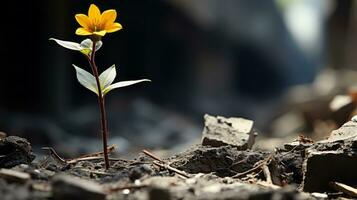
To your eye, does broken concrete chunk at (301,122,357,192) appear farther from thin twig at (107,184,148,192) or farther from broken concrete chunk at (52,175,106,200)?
broken concrete chunk at (52,175,106,200)

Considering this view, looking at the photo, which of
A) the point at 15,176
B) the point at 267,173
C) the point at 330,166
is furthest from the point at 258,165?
the point at 15,176

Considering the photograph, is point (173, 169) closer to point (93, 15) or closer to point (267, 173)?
point (267, 173)

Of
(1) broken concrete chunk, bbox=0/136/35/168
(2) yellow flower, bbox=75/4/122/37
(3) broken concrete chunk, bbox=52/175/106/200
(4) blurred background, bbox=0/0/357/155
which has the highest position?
(4) blurred background, bbox=0/0/357/155

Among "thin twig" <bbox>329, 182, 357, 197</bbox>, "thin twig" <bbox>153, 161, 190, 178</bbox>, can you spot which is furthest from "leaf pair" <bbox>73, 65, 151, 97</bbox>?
"thin twig" <bbox>329, 182, 357, 197</bbox>

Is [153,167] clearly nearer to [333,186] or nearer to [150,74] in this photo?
[333,186]

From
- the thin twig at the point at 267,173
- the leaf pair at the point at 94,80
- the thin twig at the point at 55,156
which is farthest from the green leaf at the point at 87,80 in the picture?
the thin twig at the point at 267,173

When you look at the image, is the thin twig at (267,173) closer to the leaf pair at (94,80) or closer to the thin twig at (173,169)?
the thin twig at (173,169)
